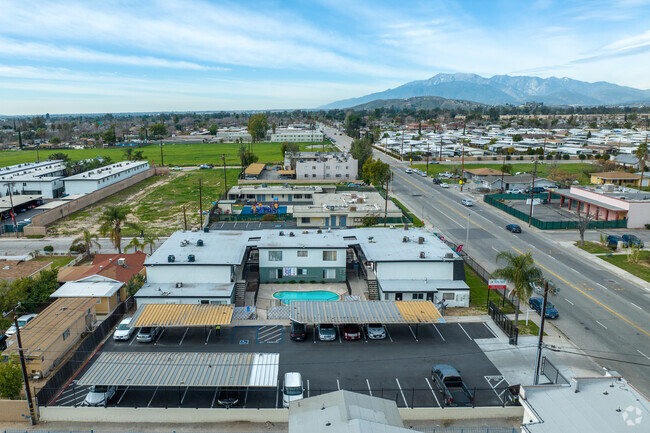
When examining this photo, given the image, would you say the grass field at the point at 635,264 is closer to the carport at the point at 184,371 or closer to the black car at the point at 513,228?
the black car at the point at 513,228

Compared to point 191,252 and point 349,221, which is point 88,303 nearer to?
point 191,252

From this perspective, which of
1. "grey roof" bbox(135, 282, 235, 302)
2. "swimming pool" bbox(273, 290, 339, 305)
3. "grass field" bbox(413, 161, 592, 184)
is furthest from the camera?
"grass field" bbox(413, 161, 592, 184)

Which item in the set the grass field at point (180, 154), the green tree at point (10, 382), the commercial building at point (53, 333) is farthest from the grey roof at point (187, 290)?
the grass field at point (180, 154)

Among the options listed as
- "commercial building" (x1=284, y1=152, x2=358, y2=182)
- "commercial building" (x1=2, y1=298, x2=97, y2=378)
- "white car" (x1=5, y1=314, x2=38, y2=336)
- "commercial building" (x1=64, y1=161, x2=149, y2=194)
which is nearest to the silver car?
"commercial building" (x1=2, y1=298, x2=97, y2=378)

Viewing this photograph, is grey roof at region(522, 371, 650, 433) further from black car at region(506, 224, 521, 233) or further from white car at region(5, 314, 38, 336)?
black car at region(506, 224, 521, 233)

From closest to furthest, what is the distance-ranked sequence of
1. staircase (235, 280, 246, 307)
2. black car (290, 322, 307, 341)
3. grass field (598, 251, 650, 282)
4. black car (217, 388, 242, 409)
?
1. black car (217, 388, 242, 409)
2. black car (290, 322, 307, 341)
3. staircase (235, 280, 246, 307)
4. grass field (598, 251, 650, 282)

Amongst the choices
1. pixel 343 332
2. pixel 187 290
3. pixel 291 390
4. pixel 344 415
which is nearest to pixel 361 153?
pixel 187 290
